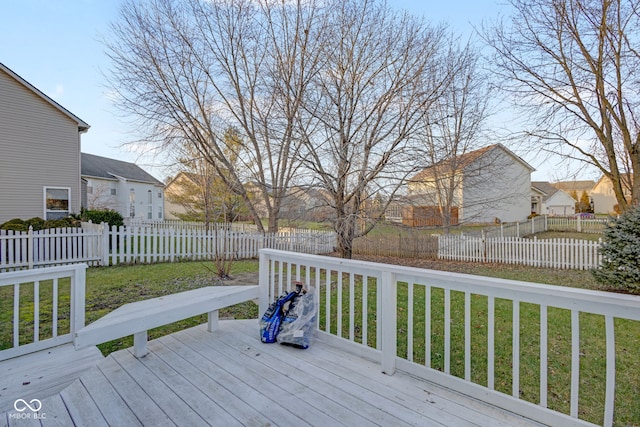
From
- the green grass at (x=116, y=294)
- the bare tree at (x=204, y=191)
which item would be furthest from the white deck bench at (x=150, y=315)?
the bare tree at (x=204, y=191)

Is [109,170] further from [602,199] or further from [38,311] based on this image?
[602,199]

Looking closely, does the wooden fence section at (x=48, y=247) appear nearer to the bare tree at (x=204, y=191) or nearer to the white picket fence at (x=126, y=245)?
the white picket fence at (x=126, y=245)

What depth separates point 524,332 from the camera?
3652 mm

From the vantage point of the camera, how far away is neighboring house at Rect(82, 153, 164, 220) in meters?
18.3

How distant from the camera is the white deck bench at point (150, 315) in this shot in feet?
6.50

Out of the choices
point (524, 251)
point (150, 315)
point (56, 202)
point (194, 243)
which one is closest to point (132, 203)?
point (56, 202)

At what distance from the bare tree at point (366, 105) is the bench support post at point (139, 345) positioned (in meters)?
4.09

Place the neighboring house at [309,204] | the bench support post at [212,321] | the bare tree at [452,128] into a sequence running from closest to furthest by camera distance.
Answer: the bench support post at [212,321] < the bare tree at [452,128] < the neighboring house at [309,204]

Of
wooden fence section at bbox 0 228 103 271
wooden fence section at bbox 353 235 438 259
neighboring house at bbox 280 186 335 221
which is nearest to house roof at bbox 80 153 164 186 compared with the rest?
wooden fence section at bbox 0 228 103 271

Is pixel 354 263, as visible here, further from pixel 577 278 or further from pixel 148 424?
pixel 577 278

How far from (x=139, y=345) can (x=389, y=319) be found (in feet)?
6.72

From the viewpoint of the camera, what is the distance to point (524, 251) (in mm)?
9016

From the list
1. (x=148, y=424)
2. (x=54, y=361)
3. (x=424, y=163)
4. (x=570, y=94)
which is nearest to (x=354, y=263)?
Result: (x=148, y=424)

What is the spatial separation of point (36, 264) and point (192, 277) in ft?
12.2
